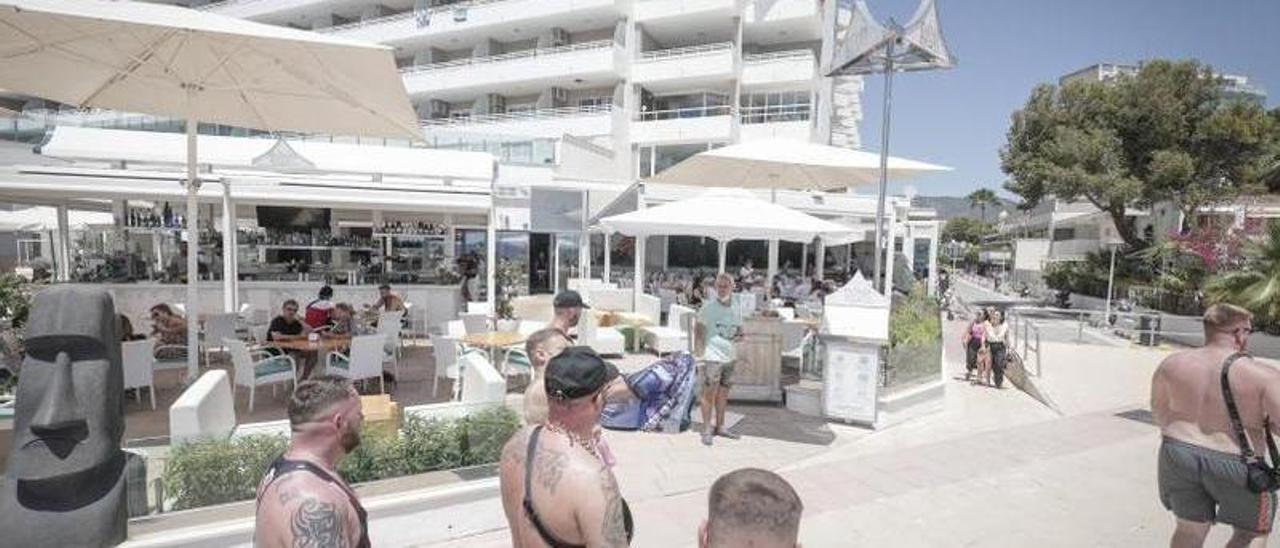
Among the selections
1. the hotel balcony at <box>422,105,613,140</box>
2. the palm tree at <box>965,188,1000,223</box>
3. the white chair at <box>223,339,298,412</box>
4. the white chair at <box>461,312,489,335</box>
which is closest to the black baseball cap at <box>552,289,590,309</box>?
the white chair at <box>223,339,298,412</box>

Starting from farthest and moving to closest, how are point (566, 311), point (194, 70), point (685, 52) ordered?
point (685, 52) < point (194, 70) < point (566, 311)

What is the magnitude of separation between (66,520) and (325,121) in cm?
439

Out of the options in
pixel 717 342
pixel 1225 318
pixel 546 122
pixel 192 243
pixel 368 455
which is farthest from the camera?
pixel 546 122

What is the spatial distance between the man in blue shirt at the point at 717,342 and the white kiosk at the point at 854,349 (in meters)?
1.43

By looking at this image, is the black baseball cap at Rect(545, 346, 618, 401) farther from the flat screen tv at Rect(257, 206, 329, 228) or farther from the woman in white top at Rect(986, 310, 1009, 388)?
the flat screen tv at Rect(257, 206, 329, 228)

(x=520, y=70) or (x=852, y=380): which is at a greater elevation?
(x=520, y=70)

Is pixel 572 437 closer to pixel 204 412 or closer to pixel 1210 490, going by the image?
pixel 204 412

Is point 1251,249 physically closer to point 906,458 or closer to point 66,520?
point 906,458

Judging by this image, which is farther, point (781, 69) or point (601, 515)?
point (781, 69)

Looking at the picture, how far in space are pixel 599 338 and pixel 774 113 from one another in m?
20.6

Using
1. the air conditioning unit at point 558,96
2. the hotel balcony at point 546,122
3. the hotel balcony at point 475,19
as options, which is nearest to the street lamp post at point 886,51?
the hotel balcony at point 546,122

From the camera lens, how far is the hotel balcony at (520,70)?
2839 centimetres

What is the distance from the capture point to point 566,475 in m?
2.00

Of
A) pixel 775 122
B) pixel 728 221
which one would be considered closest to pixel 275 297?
pixel 728 221
